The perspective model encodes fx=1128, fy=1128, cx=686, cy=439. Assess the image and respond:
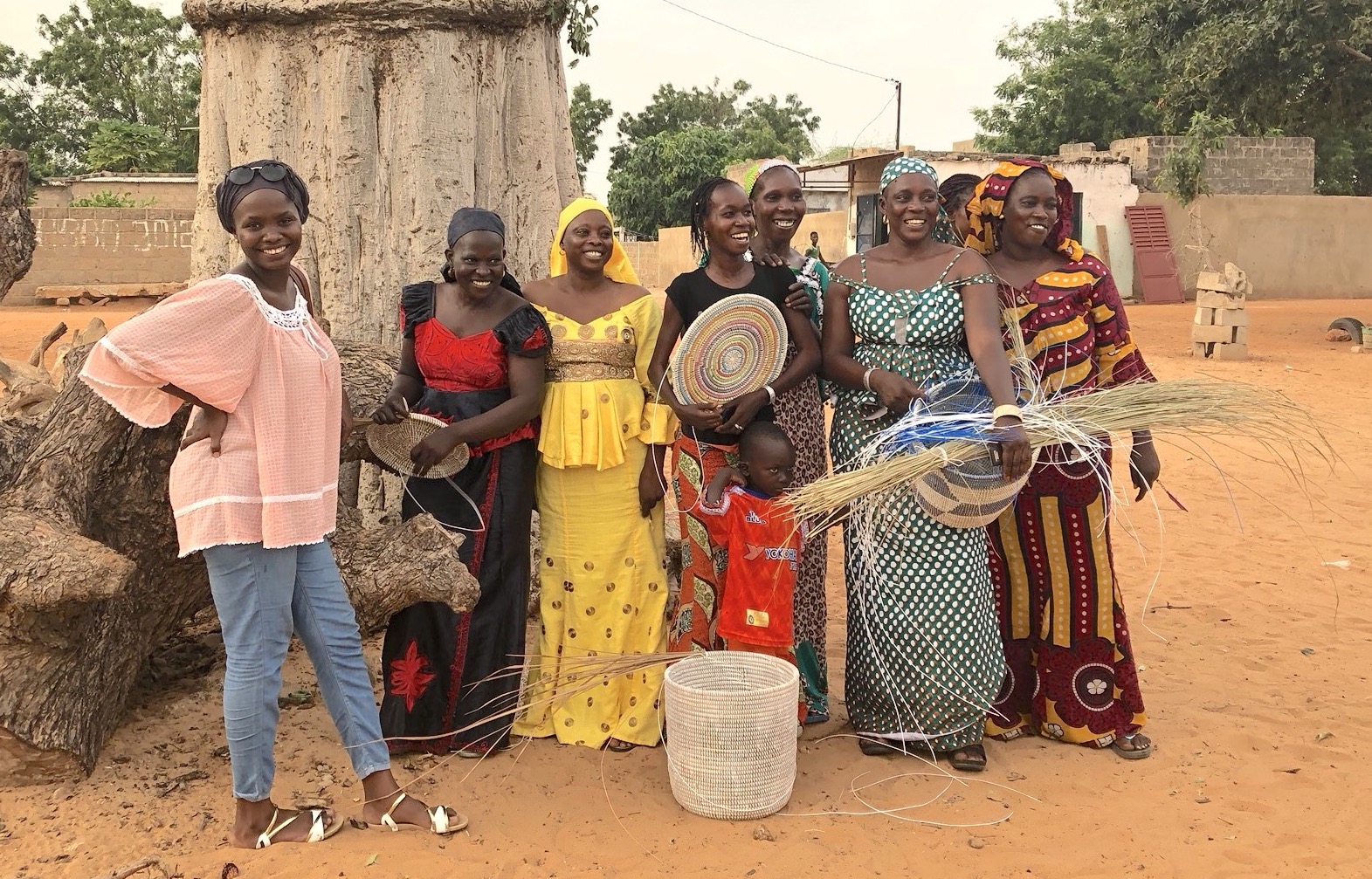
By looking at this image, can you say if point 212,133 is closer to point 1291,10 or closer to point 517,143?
point 517,143

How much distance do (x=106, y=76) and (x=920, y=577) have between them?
120ft

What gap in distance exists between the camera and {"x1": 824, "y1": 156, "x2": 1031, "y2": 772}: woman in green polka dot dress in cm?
337

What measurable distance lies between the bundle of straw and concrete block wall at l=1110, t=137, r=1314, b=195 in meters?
20.5

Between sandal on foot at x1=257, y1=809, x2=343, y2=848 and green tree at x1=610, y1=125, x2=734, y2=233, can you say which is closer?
sandal on foot at x1=257, y1=809, x2=343, y2=848

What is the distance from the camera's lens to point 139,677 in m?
3.90

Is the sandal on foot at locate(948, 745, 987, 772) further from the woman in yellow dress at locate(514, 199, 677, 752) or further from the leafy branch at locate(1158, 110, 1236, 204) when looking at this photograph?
the leafy branch at locate(1158, 110, 1236, 204)

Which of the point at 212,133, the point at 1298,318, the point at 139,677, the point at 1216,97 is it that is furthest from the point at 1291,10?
the point at 139,677

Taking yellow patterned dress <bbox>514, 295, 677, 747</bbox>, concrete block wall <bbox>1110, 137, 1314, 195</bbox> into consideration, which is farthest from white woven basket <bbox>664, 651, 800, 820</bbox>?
concrete block wall <bbox>1110, 137, 1314, 195</bbox>

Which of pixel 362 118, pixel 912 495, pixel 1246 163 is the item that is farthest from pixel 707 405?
pixel 1246 163

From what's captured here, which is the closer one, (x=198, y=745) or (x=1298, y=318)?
(x=198, y=745)

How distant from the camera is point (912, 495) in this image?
341cm

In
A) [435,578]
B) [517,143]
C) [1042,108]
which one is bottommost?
[435,578]

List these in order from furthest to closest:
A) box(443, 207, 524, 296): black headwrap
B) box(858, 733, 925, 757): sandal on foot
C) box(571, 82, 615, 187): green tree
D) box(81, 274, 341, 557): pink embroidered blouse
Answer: box(571, 82, 615, 187): green tree < box(858, 733, 925, 757): sandal on foot < box(443, 207, 524, 296): black headwrap < box(81, 274, 341, 557): pink embroidered blouse

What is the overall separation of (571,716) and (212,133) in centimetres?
275
